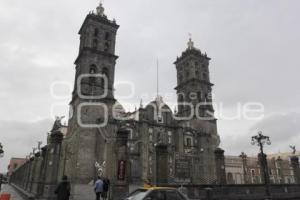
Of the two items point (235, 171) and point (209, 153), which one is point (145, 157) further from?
point (235, 171)

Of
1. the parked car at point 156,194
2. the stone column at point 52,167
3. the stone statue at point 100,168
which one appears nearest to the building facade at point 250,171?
the stone statue at point 100,168

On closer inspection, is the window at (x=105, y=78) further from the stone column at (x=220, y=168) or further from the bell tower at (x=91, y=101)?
the stone column at (x=220, y=168)

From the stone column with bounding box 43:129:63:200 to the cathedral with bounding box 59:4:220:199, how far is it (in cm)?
1299

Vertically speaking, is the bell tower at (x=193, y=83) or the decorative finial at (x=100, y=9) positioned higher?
the decorative finial at (x=100, y=9)

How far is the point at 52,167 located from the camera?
683 inches

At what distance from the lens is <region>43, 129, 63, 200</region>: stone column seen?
1673 centimetres

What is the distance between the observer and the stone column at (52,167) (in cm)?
1673

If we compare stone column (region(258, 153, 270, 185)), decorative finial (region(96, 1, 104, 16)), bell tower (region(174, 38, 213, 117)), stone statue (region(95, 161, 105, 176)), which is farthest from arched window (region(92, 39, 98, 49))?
stone column (region(258, 153, 270, 185))

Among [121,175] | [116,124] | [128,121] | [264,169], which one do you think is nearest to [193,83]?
Answer: [128,121]

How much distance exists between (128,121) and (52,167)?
2991 centimetres

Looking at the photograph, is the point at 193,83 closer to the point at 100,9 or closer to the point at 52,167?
the point at 100,9

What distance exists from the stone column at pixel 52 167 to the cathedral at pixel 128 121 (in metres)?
13.0

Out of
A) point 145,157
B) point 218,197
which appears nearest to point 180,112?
point 145,157

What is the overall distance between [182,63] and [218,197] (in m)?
46.0
